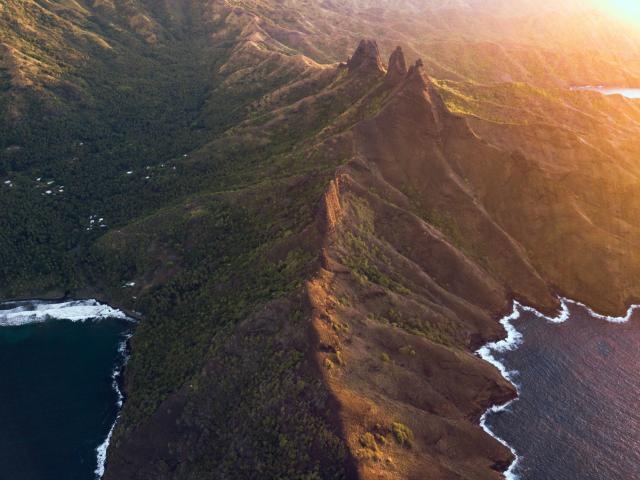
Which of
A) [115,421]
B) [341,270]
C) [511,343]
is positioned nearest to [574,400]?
[511,343]

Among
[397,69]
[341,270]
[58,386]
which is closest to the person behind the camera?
[341,270]

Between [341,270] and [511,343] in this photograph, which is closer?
[341,270]

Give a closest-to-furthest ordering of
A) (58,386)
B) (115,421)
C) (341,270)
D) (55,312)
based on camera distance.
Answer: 1. (115,421)
2. (341,270)
3. (58,386)
4. (55,312)

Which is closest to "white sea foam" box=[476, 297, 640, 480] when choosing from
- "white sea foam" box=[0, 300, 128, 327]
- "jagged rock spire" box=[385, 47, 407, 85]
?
"jagged rock spire" box=[385, 47, 407, 85]

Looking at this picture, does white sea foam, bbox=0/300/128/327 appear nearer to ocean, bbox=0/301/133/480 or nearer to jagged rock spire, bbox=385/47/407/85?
ocean, bbox=0/301/133/480

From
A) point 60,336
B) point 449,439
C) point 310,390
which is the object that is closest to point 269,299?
point 310,390

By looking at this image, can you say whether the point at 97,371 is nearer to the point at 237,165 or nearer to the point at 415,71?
the point at 237,165

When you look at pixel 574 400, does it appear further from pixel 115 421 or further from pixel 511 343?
pixel 115 421
